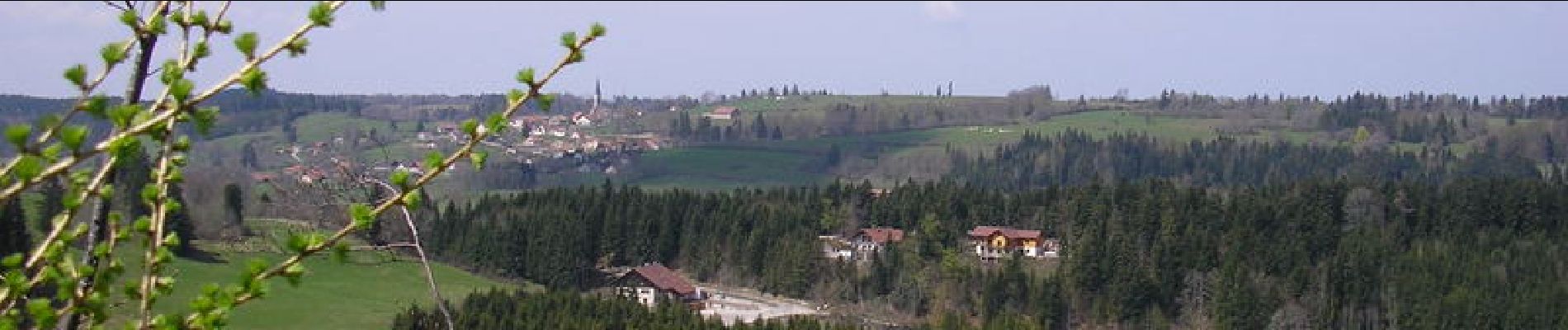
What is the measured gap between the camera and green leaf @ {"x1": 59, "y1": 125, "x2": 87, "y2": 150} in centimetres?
297

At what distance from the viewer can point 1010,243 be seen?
61.7 meters

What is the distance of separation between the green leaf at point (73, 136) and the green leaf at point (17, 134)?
0.07m

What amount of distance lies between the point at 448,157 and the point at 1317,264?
53211mm

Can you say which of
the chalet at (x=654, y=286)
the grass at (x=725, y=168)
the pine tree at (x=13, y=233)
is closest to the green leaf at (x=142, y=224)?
the pine tree at (x=13, y=233)

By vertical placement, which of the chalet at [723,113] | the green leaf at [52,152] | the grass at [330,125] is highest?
the green leaf at [52,152]

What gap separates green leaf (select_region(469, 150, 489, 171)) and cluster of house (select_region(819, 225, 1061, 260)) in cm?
5718

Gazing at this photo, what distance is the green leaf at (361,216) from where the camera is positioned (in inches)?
133

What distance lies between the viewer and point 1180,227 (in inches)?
2304

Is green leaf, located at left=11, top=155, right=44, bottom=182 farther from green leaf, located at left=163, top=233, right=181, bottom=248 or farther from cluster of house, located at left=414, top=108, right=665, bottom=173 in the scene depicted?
cluster of house, located at left=414, top=108, right=665, bottom=173

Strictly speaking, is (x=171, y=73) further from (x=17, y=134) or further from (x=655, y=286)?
(x=655, y=286)

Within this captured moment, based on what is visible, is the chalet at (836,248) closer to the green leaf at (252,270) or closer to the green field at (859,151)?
A: the green field at (859,151)

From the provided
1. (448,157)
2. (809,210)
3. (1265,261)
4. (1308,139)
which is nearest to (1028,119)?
(1308,139)

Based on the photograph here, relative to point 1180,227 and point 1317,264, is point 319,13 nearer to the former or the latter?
point 1317,264

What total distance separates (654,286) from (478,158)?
47.2 meters
